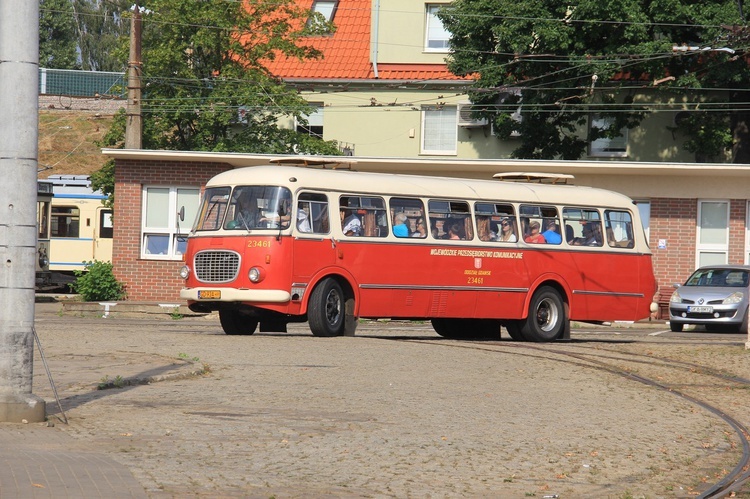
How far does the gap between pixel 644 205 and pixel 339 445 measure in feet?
90.7

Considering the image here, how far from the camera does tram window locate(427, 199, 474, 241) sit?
2212cm

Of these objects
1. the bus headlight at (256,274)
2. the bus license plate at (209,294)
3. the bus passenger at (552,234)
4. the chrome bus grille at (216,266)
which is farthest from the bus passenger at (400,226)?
the bus license plate at (209,294)

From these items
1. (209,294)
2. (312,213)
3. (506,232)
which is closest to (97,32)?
(506,232)

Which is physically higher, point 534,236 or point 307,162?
point 307,162

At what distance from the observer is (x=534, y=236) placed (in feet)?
76.2

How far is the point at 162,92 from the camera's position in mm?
41500

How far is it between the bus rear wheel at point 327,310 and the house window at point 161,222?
15268 mm

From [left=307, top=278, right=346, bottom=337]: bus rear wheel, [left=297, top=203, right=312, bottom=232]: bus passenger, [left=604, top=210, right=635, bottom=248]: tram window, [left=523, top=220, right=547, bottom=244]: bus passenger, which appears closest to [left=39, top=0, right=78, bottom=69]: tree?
[left=604, top=210, right=635, bottom=248]: tram window

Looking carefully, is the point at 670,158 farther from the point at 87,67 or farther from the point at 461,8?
the point at 87,67

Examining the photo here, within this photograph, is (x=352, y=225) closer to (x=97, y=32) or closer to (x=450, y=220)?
(x=450, y=220)

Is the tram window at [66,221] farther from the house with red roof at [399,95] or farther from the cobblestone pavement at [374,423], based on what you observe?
the cobblestone pavement at [374,423]

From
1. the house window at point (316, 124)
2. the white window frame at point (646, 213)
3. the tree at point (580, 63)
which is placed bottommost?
the white window frame at point (646, 213)

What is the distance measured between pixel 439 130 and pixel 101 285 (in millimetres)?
16652

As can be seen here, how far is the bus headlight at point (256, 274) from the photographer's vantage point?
1969 cm
